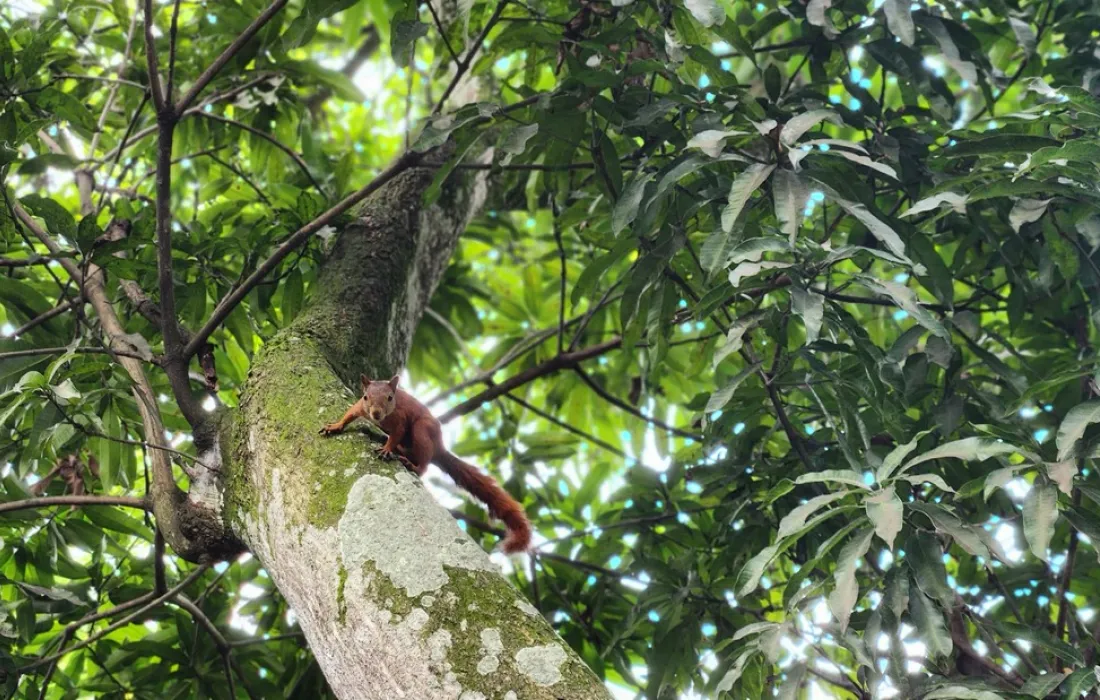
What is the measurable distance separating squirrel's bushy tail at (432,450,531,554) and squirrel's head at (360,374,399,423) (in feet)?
1.22

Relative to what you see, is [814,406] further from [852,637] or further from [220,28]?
[220,28]

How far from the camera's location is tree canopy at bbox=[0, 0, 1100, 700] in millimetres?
2086

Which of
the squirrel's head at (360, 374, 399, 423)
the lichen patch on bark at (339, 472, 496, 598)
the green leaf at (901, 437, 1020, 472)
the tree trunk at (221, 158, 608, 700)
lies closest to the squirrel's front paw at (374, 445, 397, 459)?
the tree trunk at (221, 158, 608, 700)

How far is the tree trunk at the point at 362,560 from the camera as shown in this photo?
1427 mm

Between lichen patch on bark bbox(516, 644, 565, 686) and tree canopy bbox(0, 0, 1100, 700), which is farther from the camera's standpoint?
tree canopy bbox(0, 0, 1100, 700)

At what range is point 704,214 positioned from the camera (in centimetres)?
295

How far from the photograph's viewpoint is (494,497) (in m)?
2.94

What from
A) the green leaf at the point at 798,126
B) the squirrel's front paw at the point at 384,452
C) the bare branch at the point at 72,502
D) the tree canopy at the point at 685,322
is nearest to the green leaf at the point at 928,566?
the tree canopy at the point at 685,322

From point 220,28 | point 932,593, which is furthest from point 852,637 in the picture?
point 220,28

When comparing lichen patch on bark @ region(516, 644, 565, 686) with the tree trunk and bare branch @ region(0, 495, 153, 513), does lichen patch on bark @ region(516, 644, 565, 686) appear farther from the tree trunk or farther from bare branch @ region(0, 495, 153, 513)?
bare branch @ region(0, 495, 153, 513)

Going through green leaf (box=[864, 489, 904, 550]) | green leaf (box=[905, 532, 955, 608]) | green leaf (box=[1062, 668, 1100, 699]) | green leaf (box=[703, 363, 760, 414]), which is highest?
green leaf (box=[703, 363, 760, 414])

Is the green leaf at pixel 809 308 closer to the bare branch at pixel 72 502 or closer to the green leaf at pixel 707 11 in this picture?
the green leaf at pixel 707 11

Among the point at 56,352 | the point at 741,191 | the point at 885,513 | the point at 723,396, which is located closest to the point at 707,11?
the point at 741,191

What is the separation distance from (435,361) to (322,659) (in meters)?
2.82
